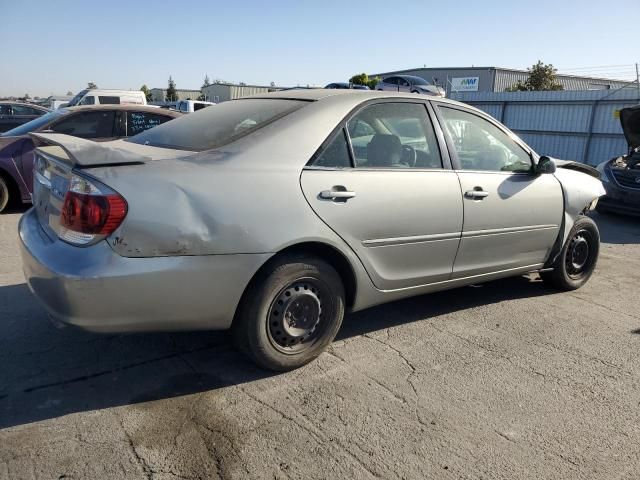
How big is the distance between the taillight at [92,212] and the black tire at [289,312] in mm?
822

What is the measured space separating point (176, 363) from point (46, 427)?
2.82 feet

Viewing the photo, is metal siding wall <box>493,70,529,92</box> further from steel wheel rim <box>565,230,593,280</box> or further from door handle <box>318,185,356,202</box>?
door handle <box>318,185,356,202</box>

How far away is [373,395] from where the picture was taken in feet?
10.1

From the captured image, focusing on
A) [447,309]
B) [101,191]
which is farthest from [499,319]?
[101,191]

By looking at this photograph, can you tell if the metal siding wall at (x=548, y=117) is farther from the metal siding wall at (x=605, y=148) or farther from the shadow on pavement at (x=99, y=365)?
the shadow on pavement at (x=99, y=365)

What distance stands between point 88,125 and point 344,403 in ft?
21.0

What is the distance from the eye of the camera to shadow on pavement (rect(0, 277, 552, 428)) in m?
2.91

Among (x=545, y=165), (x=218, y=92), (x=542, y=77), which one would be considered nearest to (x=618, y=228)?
(x=545, y=165)

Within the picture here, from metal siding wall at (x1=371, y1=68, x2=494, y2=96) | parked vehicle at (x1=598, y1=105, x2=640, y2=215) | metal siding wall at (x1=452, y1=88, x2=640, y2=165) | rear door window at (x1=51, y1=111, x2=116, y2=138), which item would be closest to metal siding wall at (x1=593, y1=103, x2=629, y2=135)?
metal siding wall at (x1=452, y1=88, x2=640, y2=165)

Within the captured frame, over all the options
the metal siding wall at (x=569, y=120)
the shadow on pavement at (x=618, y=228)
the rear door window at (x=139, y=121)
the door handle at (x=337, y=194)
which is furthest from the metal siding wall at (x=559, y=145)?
the door handle at (x=337, y=194)

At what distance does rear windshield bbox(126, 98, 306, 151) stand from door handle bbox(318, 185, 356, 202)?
0.58 m

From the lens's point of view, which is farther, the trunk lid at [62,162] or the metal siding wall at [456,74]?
the metal siding wall at [456,74]

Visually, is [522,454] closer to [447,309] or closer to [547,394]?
[547,394]

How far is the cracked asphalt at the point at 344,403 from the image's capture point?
248 cm
